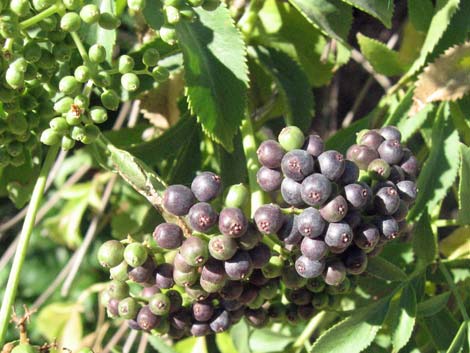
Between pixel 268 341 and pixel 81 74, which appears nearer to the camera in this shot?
pixel 81 74

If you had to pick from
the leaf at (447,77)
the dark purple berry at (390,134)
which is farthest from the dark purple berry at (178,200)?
the leaf at (447,77)

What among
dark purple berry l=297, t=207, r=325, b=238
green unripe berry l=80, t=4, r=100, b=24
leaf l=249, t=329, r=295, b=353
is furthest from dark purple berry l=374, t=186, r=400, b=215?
leaf l=249, t=329, r=295, b=353

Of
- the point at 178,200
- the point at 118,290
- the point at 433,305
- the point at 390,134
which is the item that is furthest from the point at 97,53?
the point at 433,305

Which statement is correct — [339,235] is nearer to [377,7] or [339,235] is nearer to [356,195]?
[356,195]

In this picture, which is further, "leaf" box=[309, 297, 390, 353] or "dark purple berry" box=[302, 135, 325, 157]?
"leaf" box=[309, 297, 390, 353]

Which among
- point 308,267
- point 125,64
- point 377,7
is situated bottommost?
point 308,267

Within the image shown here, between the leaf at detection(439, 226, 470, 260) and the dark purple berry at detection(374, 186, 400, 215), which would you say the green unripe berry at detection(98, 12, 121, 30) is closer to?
the dark purple berry at detection(374, 186, 400, 215)

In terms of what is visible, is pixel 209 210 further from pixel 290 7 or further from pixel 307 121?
pixel 290 7

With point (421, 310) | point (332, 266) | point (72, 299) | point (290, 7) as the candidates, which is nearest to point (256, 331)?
point (421, 310)
